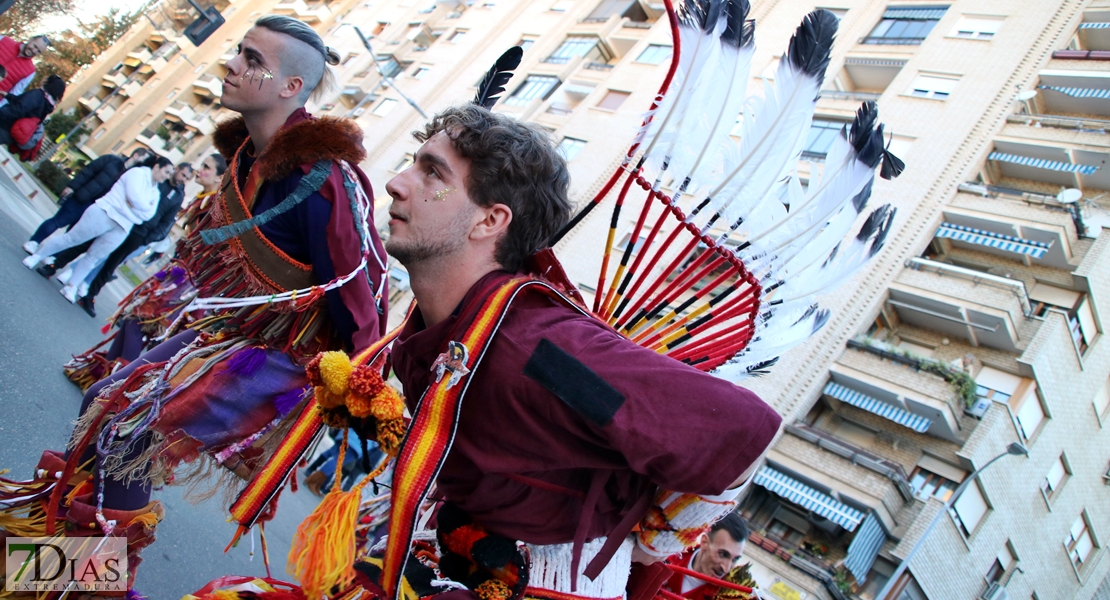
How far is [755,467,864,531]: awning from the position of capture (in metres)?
14.3

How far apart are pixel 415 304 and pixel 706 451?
103 centimetres

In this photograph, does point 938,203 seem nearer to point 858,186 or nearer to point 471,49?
point 858,186

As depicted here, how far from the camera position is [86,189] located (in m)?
7.25

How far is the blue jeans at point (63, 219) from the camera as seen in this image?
7.03 meters

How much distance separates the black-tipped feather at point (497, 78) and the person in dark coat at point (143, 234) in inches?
195

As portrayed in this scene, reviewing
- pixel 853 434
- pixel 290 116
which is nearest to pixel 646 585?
pixel 290 116

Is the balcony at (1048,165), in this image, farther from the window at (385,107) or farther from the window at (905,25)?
the window at (385,107)

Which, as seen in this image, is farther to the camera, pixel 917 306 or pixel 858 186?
pixel 917 306

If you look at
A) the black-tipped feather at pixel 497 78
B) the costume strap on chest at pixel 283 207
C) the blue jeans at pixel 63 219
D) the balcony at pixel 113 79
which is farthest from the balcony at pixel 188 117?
the black-tipped feather at pixel 497 78

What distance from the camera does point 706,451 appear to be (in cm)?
181

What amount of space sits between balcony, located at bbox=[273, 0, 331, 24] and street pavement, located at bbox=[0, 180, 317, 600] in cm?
3550

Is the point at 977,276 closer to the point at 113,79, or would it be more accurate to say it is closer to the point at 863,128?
the point at 863,128

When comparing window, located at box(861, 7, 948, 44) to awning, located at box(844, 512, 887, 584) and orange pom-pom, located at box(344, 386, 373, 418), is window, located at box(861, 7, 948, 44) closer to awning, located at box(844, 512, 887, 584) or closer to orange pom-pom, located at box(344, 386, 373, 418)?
awning, located at box(844, 512, 887, 584)

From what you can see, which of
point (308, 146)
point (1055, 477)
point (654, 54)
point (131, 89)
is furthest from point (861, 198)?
point (131, 89)
